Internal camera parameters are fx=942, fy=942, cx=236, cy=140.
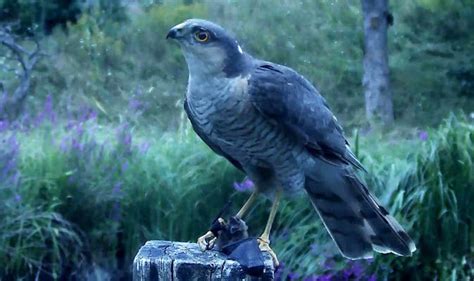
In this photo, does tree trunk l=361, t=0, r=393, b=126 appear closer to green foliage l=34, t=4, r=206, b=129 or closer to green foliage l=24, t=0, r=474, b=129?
green foliage l=24, t=0, r=474, b=129

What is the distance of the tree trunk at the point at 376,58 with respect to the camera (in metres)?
10.8

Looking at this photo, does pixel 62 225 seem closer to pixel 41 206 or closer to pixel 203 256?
pixel 41 206

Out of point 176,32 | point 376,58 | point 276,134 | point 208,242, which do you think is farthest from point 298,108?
point 376,58

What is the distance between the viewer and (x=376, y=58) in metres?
11.0

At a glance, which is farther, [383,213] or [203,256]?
[383,213]

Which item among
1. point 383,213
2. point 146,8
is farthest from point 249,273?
point 146,8

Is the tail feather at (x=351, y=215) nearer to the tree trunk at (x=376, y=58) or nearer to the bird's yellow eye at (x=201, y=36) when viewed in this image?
the bird's yellow eye at (x=201, y=36)

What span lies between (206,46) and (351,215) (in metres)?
0.99

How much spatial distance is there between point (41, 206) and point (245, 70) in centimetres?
288

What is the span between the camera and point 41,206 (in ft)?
20.0

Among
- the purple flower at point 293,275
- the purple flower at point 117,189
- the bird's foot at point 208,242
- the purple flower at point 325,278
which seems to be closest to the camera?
the bird's foot at point 208,242

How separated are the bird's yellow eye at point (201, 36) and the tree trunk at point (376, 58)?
24.4ft

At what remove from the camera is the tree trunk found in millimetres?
10805

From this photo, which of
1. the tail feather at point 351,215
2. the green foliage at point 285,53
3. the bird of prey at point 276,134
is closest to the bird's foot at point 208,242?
the bird of prey at point 276,134
